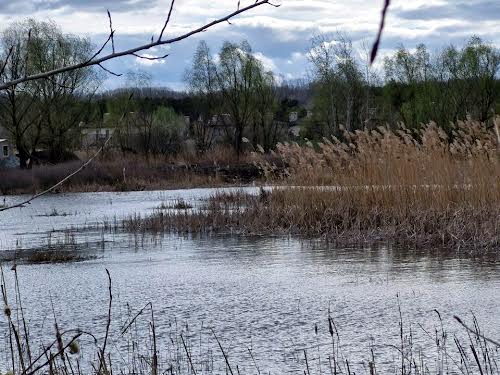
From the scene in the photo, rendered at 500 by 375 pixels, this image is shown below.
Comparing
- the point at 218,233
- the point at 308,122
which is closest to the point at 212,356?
the point at 218,233

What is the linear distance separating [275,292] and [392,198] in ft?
16.0

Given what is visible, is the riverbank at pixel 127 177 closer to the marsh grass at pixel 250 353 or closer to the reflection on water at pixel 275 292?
the reflection on water at pixel 275 292

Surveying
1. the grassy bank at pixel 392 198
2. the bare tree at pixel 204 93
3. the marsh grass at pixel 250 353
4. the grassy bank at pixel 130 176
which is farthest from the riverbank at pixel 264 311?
the bare tree at pixel 204 93

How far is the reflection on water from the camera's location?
20.8ft

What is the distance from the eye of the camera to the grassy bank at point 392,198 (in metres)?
11.9

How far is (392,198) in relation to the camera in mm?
12883

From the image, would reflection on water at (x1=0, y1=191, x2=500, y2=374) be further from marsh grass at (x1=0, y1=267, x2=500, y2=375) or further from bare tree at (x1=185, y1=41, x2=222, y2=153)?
bare tree at (x1=185, y1=41, x2=222, y2=153)

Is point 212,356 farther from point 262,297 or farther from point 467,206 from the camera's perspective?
point 467,206

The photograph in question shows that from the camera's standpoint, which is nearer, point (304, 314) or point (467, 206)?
point (304, 314)

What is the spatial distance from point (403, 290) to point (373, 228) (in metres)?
4.57

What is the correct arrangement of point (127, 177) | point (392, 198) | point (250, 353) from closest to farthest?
point (250, 353) → point (392, 198) → point (127, 177)

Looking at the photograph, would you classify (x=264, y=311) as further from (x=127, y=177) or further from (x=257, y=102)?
(x=257, y=102)

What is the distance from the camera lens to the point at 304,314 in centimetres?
721

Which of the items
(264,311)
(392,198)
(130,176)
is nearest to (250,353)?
(264,311)
